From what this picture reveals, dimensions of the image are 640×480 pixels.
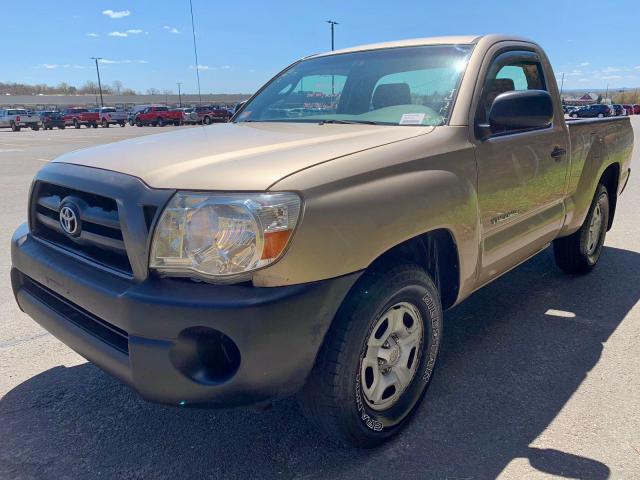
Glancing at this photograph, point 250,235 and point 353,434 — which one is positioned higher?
point 250,235

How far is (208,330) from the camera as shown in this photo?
75.2 inches

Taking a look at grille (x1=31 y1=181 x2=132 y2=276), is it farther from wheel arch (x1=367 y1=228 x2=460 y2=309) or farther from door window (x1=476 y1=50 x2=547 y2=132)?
door window (x1=476 y1=50 x2=547 y2=132)

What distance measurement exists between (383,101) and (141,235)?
180cm

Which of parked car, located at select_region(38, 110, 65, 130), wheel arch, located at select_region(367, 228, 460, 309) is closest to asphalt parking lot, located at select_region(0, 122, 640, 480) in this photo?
wheel arch, located at select_region(367, 228, 460, 309)

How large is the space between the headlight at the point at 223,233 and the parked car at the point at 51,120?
47.6 meters

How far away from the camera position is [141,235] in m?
1.96

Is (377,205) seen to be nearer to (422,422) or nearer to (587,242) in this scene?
(422,422)

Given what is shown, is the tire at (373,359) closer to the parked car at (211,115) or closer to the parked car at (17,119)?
the parked car at (211,115)

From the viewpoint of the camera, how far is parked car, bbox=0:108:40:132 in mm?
41806

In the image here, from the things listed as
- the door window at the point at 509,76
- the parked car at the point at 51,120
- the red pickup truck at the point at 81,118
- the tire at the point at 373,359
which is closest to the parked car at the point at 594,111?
the red pickup truck at the point at 81,118

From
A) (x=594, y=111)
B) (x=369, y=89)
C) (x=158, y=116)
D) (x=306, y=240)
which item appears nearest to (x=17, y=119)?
(x=158, y=116)

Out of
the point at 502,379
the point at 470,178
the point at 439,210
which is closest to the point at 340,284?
the point at 439,210

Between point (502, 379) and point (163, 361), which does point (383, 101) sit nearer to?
point (502, 379)

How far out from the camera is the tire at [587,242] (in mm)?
4484
